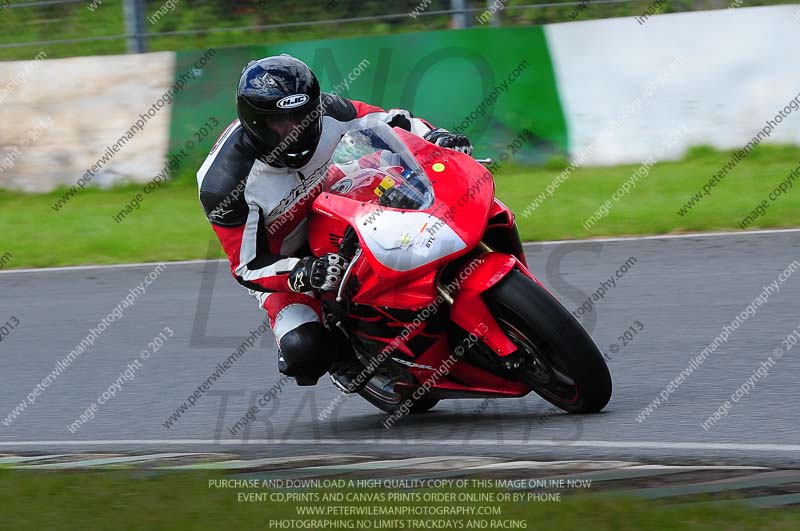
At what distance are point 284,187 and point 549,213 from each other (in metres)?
5.56

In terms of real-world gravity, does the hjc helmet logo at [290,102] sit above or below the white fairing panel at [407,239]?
above

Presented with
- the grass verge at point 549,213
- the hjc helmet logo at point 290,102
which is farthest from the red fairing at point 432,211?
the grass verge at point 549,213


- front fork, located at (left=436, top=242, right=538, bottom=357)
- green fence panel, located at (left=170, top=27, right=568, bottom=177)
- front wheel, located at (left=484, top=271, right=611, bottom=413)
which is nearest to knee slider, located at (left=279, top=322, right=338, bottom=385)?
front fork, located at (left=436, top=242, right=538, bottom=357)

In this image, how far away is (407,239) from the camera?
16.3 feet

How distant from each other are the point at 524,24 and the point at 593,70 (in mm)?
865

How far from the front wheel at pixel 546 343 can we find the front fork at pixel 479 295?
33mm

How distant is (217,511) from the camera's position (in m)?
4.33

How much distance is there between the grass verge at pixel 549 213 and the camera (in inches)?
399

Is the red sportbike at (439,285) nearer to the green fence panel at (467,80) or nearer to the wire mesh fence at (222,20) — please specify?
the green fence panel at (467,80)

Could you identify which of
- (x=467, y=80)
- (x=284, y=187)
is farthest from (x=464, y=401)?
(x=467, y=80)

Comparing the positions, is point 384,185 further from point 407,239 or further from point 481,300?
point 481,300

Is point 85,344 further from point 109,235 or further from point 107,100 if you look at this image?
point 107,100

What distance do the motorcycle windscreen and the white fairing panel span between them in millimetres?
75

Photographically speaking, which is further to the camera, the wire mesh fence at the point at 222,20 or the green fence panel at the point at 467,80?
the wire mesh fence at the point at 222,20
